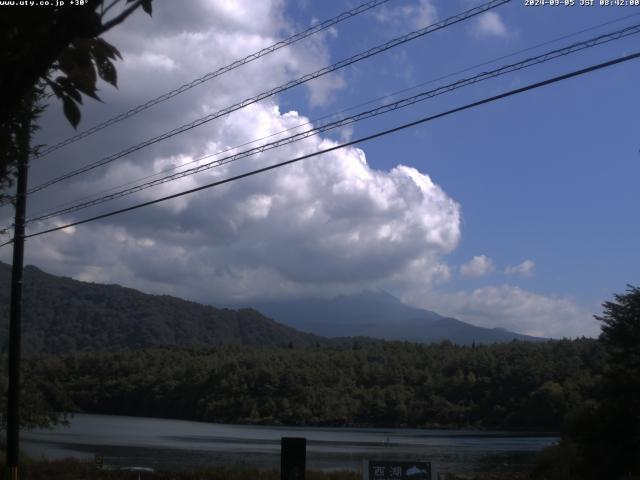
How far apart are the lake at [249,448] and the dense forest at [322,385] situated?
5.48m

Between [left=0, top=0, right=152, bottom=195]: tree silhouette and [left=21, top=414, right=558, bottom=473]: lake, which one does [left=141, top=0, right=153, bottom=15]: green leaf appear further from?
[left=21, top=414, right=558, bottom=473]: lake

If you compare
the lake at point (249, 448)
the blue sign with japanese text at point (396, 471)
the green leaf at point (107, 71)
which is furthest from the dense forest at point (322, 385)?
the green leaf at point (107, 71)

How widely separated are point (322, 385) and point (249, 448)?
4822 centimetres

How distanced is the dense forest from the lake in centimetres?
548

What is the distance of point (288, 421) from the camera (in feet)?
321

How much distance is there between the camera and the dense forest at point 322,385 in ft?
266

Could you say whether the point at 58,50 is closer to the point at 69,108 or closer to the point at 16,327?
the point at 69,108

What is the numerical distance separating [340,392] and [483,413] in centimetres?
2478

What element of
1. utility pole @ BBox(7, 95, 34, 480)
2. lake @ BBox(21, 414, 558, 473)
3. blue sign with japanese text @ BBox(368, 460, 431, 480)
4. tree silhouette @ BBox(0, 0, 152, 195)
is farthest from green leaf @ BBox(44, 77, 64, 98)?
lake @ BBox(21, 414, 558, 473)

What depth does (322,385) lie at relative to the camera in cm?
10331

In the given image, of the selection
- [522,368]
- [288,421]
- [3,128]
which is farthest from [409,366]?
[3,128]

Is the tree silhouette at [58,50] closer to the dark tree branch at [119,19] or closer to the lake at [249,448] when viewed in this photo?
the dark tree branch at [119,19]

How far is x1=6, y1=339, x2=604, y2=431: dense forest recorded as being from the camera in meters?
81.0

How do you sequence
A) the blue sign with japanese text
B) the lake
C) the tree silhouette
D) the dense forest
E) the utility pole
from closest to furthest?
the tree silhouette → the blue sign with japanese text → the utility pole → the lake → the dense forest
